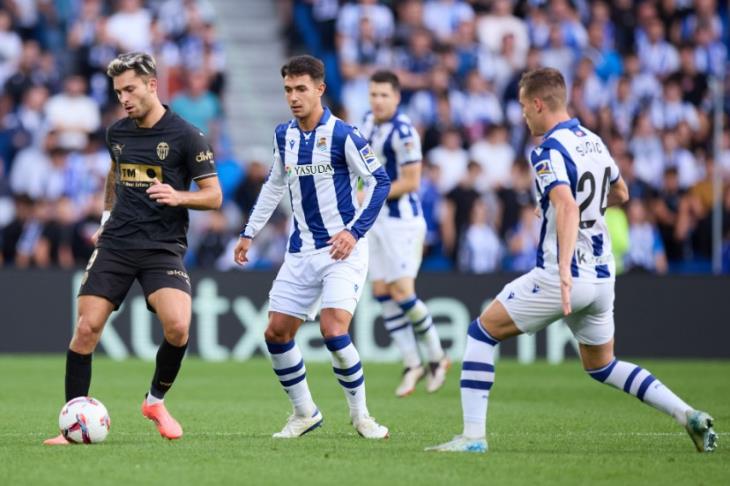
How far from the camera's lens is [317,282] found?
919cm

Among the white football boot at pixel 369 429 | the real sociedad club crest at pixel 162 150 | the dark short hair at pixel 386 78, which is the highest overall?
the dark short hair at pixel 386 78

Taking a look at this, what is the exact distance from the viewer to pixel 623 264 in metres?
18.9

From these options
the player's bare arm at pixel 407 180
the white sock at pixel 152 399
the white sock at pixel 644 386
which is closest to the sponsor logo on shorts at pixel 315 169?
the white sock at pixel 152 399

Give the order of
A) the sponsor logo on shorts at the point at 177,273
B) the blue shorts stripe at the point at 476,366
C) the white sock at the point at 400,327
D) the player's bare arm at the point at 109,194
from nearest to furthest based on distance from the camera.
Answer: the blue shorts stripe at the point at 476,366 → the sponsor logo on shorts at the point at 177,273 → the player's bare arm at the point at 109,194 → the white sock at the point at 400,327

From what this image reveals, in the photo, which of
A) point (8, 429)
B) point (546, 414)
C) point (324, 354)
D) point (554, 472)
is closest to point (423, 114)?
point (324, 354)

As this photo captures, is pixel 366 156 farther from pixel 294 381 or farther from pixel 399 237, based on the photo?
pixel 399 237

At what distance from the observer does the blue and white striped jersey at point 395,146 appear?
1270 centimetres

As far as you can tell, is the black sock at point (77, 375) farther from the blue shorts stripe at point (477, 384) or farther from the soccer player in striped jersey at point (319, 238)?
the blue shorts stripe at point (477, 384)

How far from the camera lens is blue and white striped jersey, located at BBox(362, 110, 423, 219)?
12703 millimetres

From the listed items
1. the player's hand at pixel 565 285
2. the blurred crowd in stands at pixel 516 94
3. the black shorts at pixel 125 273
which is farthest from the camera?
the blurred crowd in stands at pixel 516 94

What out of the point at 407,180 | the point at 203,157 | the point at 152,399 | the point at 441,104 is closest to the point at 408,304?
the point at 407,180

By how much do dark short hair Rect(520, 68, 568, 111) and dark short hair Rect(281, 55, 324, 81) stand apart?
151 cm

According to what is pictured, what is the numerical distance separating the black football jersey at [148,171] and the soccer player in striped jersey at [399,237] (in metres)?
4.10

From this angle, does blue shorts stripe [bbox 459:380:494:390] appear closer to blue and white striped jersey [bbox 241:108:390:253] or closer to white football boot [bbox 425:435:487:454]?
white football boot [bbox 425:435:487:454]
